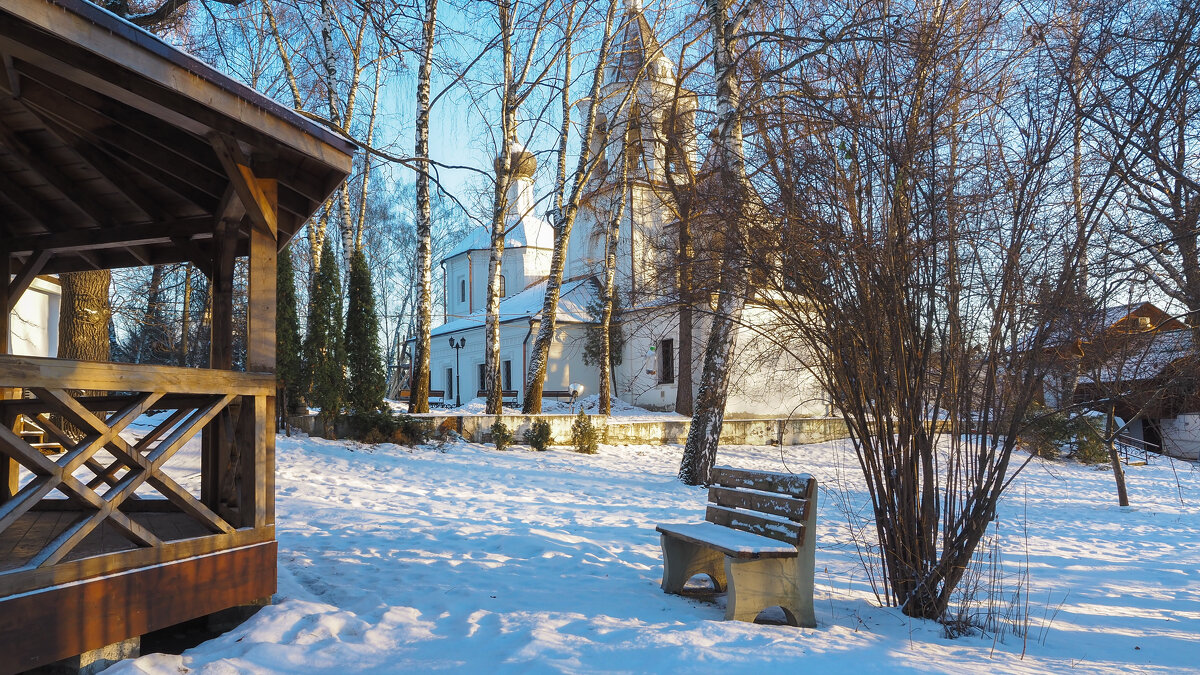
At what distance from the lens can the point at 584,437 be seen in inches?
653

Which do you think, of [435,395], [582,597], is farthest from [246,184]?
[435,395]

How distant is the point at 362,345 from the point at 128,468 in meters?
10.6

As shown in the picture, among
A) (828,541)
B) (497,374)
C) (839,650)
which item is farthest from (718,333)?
(839,650)

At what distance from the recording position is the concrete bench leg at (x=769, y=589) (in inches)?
195

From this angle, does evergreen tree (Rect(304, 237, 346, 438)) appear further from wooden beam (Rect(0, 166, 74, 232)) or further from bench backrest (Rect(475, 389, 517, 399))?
bench backrest (Rect(475, 389, 517, 399))

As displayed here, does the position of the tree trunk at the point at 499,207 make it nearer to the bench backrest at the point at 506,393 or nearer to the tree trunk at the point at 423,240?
the tree trunk at the point at 423,240

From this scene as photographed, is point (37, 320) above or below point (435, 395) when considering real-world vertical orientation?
above

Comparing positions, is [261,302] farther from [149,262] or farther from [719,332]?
[719,332]

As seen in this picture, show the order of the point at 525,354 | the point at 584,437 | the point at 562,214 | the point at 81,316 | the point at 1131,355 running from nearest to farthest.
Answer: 1. the point at 1131,355
2. the point at 81,316
3. the point at 584,437
4. the point at 562,214
5. the point at 525,354

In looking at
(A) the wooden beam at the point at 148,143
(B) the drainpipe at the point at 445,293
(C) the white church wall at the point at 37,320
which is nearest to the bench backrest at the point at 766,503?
(A) the wooden beam at the point at 148,143

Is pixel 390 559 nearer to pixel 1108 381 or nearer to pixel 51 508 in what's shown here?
pixel 51 508

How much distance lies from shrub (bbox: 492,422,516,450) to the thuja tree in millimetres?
10860

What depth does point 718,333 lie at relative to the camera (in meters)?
12.4

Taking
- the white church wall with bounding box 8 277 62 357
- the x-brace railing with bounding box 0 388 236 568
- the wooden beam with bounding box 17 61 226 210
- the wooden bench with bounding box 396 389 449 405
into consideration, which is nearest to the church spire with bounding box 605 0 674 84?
the white church wall with bounding box 8 277 62 357
